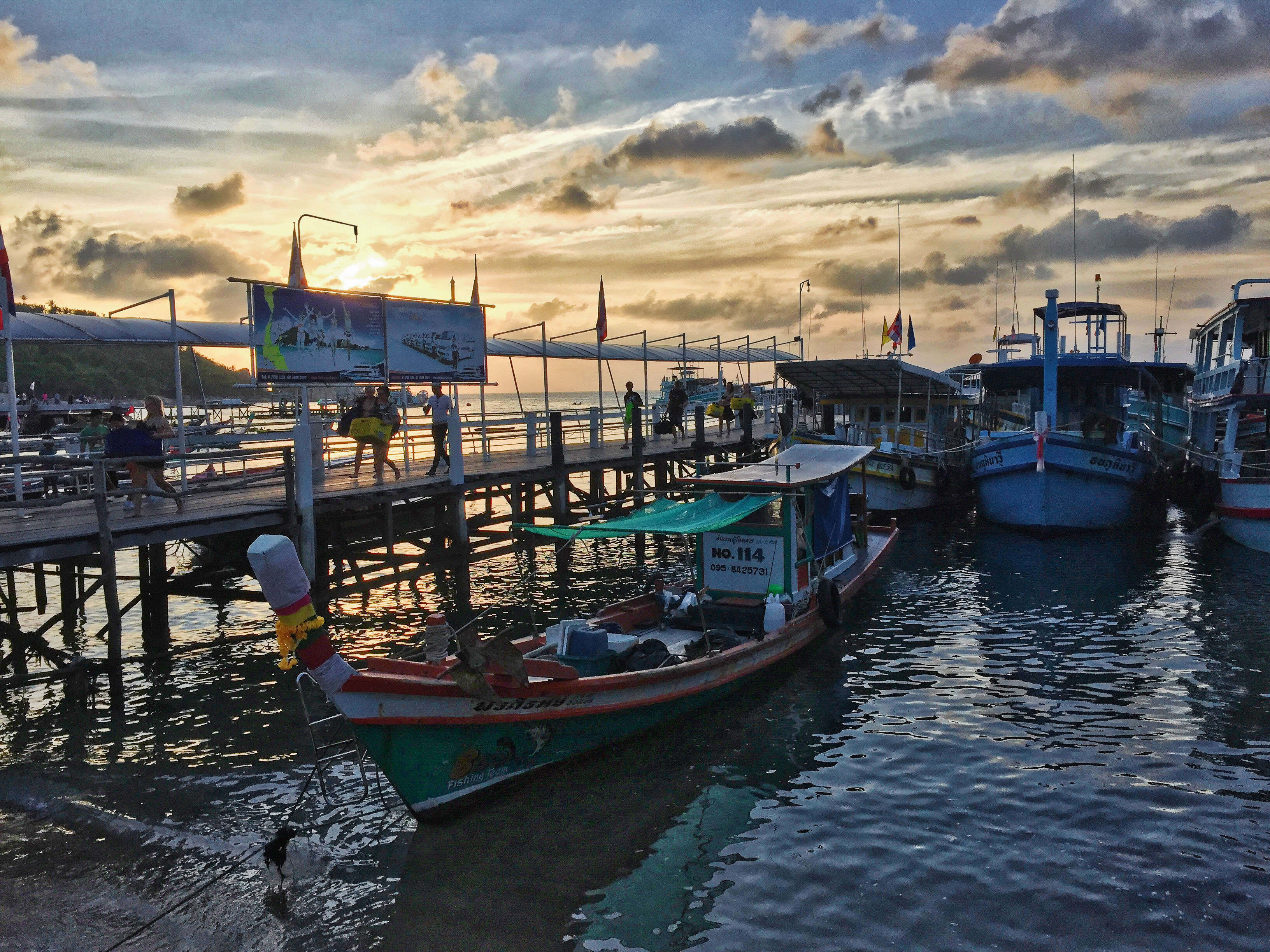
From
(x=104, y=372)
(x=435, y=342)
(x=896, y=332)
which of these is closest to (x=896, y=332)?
(x=896, y=332)

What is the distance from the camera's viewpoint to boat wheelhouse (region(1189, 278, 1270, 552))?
19812mm

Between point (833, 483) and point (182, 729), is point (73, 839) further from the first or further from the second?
point (833, 483)

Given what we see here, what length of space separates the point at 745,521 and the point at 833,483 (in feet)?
9.16

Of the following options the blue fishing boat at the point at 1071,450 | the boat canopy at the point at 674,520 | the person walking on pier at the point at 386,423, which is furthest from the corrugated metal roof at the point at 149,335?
the blue fishing boat at the point at 1071,450

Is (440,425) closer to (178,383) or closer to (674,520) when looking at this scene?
(178,383)

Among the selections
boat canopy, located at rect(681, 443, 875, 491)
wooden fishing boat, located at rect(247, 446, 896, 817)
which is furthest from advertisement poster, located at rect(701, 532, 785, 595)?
boat canopy, located at rect(681, 443, 875, 491)

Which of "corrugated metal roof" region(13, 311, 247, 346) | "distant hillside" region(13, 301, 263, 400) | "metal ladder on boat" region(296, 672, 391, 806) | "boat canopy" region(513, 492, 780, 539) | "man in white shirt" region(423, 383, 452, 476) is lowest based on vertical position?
"metal ladder on boat" region(296, 672, 391, 806)

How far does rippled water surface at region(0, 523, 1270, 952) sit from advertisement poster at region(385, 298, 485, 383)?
895 cm

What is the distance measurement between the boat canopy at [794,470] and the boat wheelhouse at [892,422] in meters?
9.12

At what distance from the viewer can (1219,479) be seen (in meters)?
21.3

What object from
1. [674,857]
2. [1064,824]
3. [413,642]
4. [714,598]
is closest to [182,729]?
[413,642]

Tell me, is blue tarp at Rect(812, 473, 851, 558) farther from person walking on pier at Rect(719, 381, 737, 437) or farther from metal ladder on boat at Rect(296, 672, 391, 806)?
person walking on pier at Rect(719, 381, 737, 437)

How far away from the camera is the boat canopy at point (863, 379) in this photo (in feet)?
83.4

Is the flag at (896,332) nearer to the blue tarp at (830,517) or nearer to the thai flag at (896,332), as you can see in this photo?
the thai flag at (896,332)
